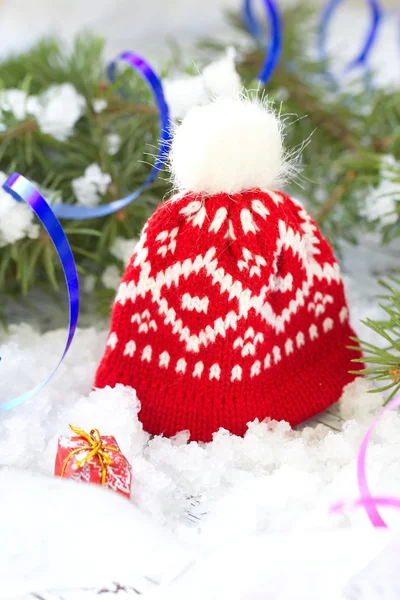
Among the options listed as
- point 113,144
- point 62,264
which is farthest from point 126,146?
point 62,264

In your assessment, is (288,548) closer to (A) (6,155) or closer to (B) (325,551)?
(B) (325,551)

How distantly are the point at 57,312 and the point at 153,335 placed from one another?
0.26 m

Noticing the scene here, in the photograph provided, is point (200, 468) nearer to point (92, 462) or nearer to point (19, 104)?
point (92, 462)

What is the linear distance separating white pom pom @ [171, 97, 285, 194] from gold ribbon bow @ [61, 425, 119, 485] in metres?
0.20

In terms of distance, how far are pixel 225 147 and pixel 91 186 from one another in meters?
0.22

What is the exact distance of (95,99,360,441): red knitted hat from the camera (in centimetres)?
50

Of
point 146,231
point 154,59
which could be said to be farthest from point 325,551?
point 154,59

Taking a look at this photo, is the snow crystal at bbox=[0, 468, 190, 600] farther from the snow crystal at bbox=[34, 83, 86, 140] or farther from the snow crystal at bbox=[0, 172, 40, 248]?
the snow crystal at bbox=[34, 83, 86, 140]

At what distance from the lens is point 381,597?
37cm

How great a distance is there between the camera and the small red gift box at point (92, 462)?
0.45 m

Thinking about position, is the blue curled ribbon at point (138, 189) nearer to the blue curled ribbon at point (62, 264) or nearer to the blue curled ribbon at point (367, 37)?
the blue curled ribbon at point (62, 264)

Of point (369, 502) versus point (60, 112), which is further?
point (60, 112)

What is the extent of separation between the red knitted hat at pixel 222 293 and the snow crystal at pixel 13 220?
0.15 m

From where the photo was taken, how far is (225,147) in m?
0.49
